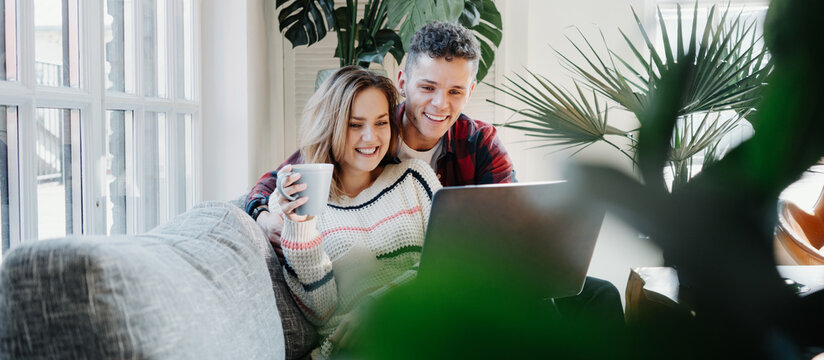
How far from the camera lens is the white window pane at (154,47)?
88.7 inches

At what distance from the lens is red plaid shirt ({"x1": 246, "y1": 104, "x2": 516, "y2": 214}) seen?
2.04 metres

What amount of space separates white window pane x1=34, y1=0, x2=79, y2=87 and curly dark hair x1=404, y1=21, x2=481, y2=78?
0.97 meters

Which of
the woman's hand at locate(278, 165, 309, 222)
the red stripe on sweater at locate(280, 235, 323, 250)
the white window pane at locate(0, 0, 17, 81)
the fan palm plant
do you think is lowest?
the red stripe on sweater at locate(280, 235, 323, 250)

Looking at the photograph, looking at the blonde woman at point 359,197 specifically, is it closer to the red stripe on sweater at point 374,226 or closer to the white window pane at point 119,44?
the red stripe on sweater at point 374,226

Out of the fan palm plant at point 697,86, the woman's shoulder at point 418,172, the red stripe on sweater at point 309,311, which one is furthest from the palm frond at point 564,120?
the red stripe on sweater at point 309,311

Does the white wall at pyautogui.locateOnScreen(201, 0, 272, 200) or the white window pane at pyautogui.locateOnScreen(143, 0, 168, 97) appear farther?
the white wall at pyautogui.locateOnScreen(201, 0, 272, 200)

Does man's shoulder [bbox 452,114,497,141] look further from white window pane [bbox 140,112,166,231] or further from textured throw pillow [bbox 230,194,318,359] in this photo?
white window pane [bbox 140,112,166,231]

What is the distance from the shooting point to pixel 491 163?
206 centimetres

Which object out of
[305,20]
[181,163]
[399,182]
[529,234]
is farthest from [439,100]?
[529,234]

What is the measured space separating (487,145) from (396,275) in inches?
22.4

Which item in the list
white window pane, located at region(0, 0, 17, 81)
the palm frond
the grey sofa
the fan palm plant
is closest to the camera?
the fan palm plant

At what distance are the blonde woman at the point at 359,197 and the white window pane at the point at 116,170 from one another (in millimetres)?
584

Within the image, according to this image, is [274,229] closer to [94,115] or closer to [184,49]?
[94,115]

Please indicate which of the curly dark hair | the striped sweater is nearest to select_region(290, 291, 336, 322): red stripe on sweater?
the striped sweater
